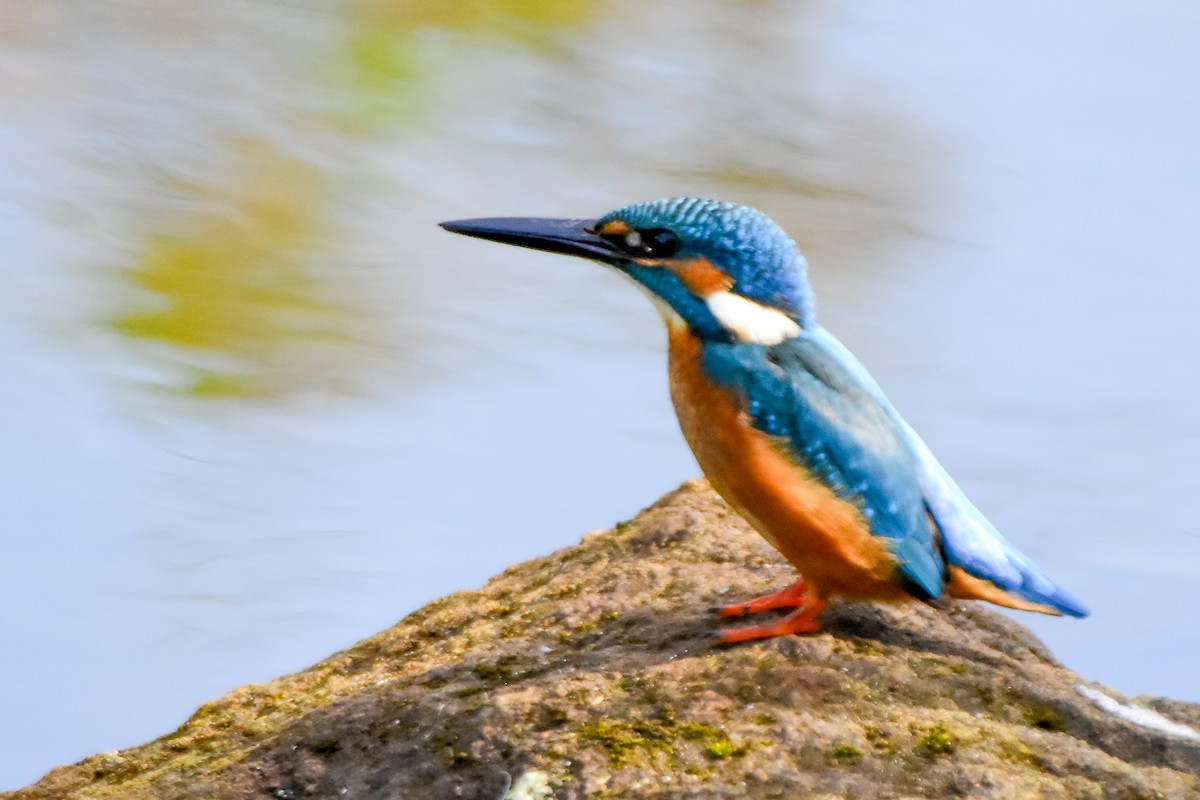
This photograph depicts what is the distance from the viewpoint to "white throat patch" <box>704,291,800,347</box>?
320 centimetres

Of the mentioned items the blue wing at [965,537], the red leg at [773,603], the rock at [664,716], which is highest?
the blue wing at [965,537]

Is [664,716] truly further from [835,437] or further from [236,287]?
[236,287]

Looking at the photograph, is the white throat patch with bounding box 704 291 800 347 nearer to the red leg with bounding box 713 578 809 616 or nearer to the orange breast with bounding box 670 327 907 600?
the orange breast with bounding box 670 327 907 600

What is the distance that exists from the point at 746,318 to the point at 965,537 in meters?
0.69

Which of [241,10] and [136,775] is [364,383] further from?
[136,775]

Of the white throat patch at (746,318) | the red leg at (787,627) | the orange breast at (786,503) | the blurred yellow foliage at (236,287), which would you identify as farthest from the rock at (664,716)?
the blurred yellow foliage at (236,287)

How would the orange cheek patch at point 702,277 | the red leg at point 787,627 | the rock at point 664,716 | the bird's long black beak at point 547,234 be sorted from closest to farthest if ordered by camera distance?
the rock at point 664,716 < the red leg at point 787,627 < the orange cheek patch at point 702,277 < the bird's long black beak at point 547,234

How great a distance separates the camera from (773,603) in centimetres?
327

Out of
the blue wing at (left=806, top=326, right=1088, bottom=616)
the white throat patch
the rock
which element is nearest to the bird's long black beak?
the white throat patch

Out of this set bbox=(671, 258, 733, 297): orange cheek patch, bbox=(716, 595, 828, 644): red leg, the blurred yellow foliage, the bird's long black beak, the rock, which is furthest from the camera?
the blurred yellow foliage

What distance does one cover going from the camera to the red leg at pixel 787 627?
3096 millimetres

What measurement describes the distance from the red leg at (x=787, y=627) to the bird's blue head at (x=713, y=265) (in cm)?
59

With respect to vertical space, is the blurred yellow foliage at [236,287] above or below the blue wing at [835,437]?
above

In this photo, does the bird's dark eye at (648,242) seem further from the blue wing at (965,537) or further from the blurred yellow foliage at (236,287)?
the blurred yellow foliage at (236,287)
